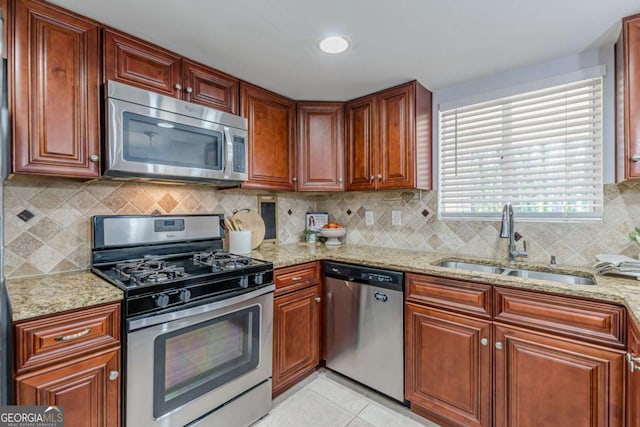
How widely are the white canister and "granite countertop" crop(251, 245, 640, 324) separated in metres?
0.12

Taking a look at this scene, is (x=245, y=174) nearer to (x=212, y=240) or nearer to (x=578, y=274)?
(x=212, y=240)

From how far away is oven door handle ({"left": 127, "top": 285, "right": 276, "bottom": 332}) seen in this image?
1.31m

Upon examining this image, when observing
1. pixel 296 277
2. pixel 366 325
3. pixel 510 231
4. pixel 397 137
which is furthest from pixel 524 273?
pixel 296 277

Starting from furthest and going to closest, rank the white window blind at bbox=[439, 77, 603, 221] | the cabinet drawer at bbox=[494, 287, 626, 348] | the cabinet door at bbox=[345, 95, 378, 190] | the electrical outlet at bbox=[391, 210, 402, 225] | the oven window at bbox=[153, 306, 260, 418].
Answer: the electrical outlet at bbox=[391, 210, 402, 225]
the cabinet door at bbox=[345, 95, 378, 190]
the white window blind at bbox=[439, 77, 603, 221]
the oven window at bbox=[153, 306, 260, 418]
the cabinet drawer at bbox=[494, 287, 626, 348]

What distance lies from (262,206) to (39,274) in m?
1.48

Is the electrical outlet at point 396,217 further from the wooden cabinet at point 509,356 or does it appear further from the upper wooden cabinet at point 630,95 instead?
the upper wooden cabinet at point 630,95

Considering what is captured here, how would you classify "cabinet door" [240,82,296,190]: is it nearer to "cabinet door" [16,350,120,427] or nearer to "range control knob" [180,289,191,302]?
"range control knob" [180,289,191,302]

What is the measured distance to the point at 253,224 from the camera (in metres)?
2.55

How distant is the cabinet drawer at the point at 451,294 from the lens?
1624 mm

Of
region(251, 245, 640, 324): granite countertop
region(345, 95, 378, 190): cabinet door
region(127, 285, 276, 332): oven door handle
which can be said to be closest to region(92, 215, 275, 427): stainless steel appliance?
region(127, 285, 276, 332): oven door handle

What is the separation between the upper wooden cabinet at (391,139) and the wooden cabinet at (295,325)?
850 millimetres

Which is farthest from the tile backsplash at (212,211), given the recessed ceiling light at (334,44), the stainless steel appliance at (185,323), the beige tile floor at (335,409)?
the recessed ceiling light at (334,44)

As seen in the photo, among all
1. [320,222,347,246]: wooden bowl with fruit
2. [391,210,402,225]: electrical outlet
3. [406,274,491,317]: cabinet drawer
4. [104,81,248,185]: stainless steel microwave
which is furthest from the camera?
[320,222,347,246]: wooden bowl with fruit

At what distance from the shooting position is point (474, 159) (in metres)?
2.25
